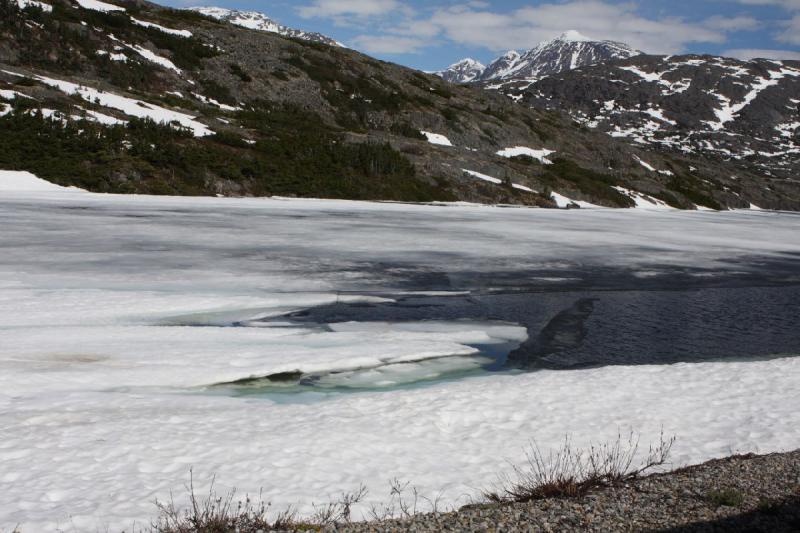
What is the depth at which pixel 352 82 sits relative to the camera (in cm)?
6769

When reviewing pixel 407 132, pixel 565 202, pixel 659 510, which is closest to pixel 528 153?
pixel 407 132

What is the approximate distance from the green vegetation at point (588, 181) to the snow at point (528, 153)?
2540 mm

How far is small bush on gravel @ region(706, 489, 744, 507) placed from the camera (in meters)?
4.26

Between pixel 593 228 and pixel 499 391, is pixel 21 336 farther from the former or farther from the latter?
pixel 593 228

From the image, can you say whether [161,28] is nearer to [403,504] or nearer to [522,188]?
[522,188]

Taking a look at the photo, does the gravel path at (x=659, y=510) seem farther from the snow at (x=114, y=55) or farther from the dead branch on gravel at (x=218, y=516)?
the snow at (x=114, y=55)

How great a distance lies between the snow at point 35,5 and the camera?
51062mm

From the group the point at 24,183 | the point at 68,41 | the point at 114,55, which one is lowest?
the point at 24,183

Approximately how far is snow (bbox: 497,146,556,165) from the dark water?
5313cm

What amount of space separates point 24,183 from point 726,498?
3281cm

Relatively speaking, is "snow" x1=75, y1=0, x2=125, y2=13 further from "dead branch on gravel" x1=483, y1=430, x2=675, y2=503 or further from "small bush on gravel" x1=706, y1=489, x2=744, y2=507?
"small bush on gravel" x1=706, y1=489, x2=744, y2=507

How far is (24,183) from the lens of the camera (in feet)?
97.5

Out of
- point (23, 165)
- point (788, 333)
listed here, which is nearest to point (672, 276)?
point (788, 333)

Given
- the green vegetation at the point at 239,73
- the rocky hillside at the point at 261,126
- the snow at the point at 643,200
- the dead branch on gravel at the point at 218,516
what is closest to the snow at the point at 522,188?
the rocky hillside at the point at 261,126
